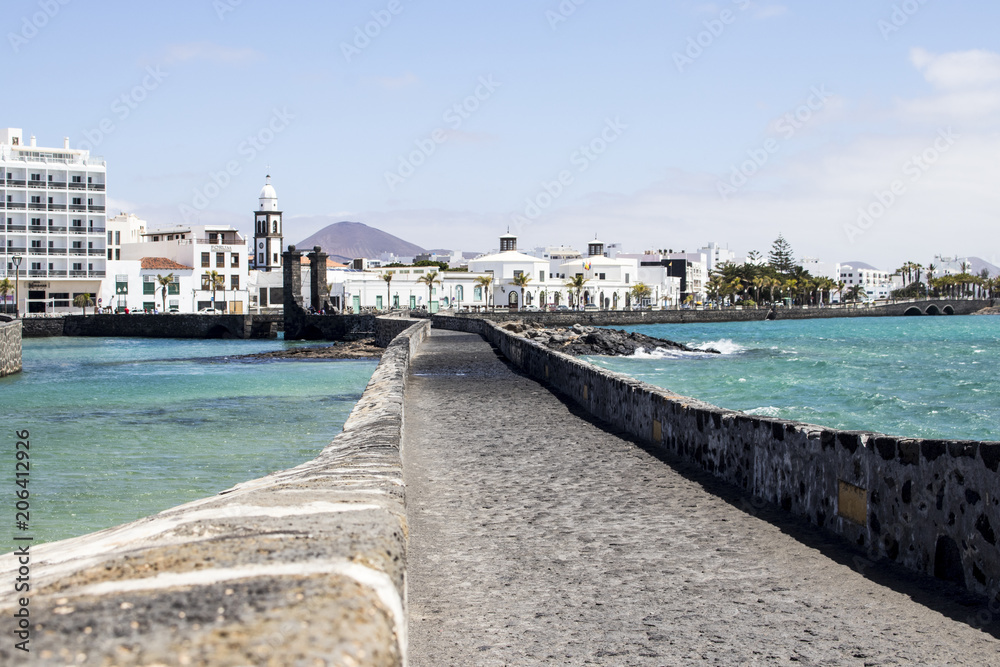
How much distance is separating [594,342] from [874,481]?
50513mm

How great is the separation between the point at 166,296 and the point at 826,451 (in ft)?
311

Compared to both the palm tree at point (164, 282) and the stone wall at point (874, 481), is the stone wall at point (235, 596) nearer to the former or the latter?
the stone wall at point (874, 481)

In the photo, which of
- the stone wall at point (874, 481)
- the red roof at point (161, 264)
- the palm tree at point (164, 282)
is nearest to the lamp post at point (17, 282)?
the palm tree at point (164, 282)

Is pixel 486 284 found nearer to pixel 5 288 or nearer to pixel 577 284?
pixel 577 284

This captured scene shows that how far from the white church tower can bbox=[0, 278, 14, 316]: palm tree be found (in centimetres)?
3904

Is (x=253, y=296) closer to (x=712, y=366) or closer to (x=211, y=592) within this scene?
(x=712, y=366)

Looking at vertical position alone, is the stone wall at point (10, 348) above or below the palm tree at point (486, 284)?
below

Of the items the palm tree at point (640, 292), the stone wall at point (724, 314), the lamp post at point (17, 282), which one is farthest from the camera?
the palm tree at point (640, 292)

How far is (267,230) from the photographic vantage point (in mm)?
118812

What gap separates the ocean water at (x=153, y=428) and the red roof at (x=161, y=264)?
50680mm

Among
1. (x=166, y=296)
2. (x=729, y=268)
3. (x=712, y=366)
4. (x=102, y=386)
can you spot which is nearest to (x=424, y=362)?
(x=102, y=386)

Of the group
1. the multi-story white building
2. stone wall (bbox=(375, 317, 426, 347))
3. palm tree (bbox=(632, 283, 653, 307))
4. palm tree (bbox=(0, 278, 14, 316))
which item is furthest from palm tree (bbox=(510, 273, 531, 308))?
stone wall (bbox=(375, 317, 426, 347))

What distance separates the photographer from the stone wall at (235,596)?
7.59ft

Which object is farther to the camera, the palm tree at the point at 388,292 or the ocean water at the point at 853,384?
the palm tree at the point at 388,292
